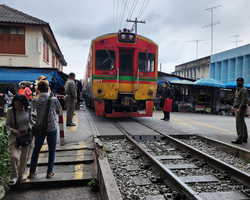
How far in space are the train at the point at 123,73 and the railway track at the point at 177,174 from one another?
3.67 metres

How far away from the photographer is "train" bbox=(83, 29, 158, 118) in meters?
8.63

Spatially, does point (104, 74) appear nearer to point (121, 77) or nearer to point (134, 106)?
point (121, 77)

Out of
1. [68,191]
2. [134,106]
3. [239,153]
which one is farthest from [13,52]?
[239,153]

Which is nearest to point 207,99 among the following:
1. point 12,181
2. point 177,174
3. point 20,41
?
point 177,174

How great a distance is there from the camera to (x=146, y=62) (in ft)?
30.0

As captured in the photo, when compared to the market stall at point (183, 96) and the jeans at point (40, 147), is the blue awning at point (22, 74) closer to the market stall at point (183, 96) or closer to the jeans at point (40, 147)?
the market stall at point (183, 96)

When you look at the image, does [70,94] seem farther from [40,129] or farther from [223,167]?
[223,167]

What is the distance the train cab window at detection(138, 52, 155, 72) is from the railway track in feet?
15.1

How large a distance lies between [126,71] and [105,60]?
1044 millimetres

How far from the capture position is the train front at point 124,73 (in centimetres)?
863

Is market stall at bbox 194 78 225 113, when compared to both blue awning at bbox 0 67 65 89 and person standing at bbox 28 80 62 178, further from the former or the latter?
person standing at bbox 28 80 62 178

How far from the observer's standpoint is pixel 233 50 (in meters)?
23.7

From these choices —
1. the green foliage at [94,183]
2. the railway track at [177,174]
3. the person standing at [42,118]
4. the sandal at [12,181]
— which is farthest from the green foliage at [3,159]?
the railway track at [177,174]

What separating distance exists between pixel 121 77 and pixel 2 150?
5.87 m
